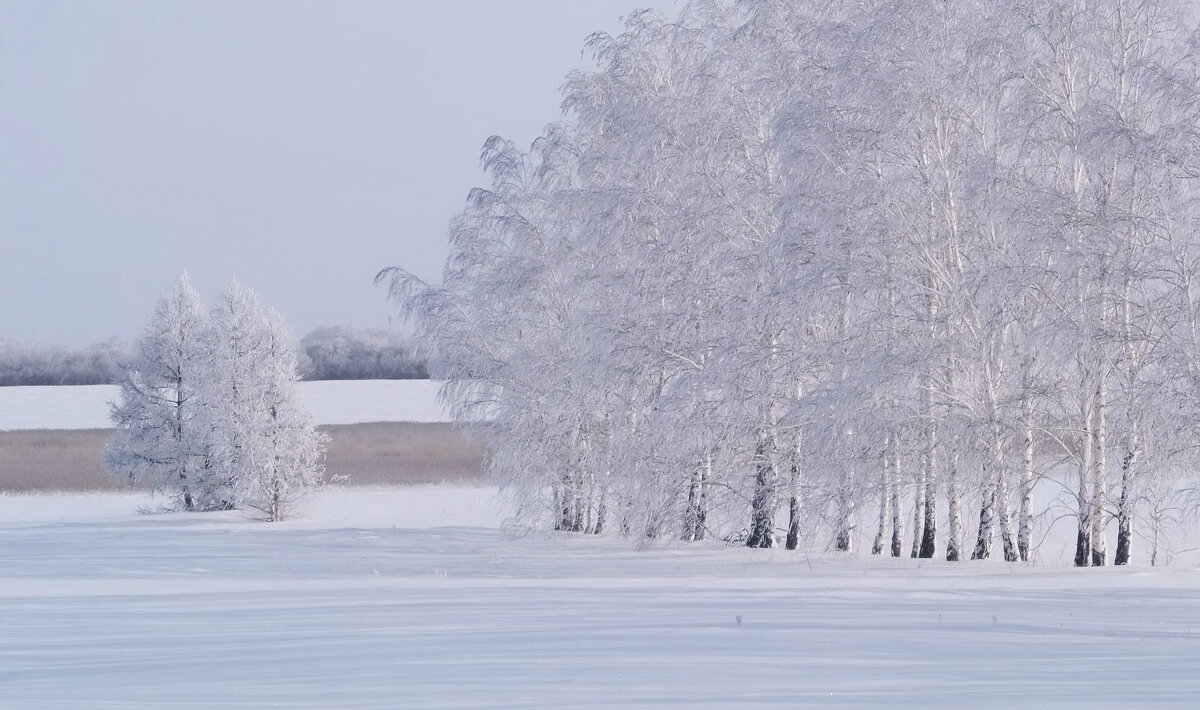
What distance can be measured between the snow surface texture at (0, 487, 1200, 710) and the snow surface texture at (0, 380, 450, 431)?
39.8 meters

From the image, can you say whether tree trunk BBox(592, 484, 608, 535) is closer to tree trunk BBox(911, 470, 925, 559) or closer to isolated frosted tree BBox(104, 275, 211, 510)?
tree trunk BBox(911, 470, 925, 559)

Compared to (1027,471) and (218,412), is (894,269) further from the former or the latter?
(218,412)

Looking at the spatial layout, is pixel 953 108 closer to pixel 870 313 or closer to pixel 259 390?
pixel 870 313

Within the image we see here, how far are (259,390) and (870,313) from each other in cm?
1885

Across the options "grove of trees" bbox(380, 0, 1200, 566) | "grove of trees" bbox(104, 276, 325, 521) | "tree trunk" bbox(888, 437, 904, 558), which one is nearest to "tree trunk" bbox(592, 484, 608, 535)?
"grove of trees" bbox(380, 0, 1200, 566)

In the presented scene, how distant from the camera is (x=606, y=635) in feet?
27.3

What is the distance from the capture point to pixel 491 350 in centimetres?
2056

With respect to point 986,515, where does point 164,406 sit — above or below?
above

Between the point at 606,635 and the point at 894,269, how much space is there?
7652 millimetres

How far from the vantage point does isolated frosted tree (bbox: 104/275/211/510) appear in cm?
3145

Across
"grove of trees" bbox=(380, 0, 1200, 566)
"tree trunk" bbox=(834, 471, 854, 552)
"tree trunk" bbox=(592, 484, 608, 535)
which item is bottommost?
"tree trunk" bbox=(592, 484, 608, 535)

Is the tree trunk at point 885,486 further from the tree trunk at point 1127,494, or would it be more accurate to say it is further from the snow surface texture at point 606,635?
the tree trunk at point 1127,494

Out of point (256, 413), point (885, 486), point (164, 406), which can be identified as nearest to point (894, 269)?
point (885, 486)

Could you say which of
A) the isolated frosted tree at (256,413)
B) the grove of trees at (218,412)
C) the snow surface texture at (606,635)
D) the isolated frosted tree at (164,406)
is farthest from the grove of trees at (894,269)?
the isolated frosted tree at (164,406)
